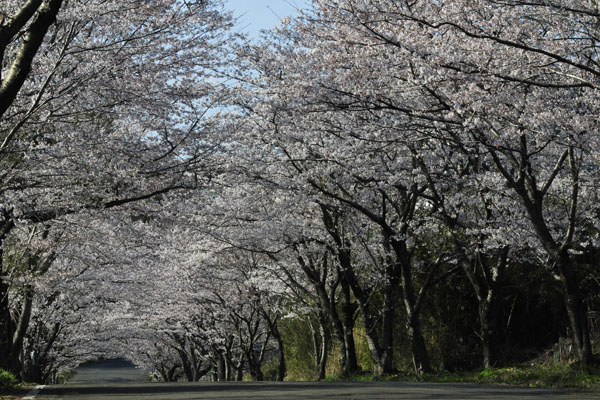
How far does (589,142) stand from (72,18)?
8.35 meters

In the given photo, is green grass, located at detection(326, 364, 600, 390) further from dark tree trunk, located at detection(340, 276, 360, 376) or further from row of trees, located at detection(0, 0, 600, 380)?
dark tree trunk, located at detection(340, 276, 360, 376)

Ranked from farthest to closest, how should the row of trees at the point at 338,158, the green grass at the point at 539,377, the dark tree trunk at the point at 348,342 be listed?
the dark tree trunk at the point at 348,342 < the green grass at the point at 539,377 < the row of trees at the point at 338,158

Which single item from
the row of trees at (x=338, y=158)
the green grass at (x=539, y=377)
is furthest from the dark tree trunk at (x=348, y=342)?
the green grass at (x=539, y=377)

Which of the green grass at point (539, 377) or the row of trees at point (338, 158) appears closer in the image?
the row of trees at point (338, 158)

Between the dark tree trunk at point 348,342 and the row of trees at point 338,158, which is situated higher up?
the row of trees at point 338,158

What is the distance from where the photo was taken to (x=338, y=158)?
15.0m

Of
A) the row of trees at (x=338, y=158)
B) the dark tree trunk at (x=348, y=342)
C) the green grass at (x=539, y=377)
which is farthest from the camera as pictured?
the dark tree trunk at (x=348, y=342)

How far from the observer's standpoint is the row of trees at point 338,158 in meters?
10.5

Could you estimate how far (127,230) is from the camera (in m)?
17.7

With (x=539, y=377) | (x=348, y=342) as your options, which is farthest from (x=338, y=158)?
→ (x=348, y=342)

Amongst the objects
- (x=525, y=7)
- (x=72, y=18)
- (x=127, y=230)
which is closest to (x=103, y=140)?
(x=72, y=18)

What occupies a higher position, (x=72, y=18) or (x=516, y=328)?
(x=72, y=18)

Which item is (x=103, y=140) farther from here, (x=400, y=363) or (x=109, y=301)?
(x=109, y=301)

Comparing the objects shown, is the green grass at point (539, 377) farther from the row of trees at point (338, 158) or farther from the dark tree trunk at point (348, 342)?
the dark tree trunk at point (348, 342)
